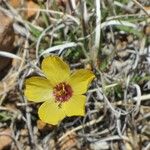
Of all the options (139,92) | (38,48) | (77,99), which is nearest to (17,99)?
(38,48)

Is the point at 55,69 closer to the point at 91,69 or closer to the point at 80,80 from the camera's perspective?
the point at 80,80

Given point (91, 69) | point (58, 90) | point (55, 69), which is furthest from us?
point (91, 69)

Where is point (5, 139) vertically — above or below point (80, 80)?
below

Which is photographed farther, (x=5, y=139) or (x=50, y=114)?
(x=5, y=139)

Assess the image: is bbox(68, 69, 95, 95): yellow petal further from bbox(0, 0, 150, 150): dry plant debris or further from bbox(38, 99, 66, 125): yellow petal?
bbox(0, 0, 150, 150): dry plant debris

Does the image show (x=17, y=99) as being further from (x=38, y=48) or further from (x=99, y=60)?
(x=99, y=60)

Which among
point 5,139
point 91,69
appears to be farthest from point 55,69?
point 5,139

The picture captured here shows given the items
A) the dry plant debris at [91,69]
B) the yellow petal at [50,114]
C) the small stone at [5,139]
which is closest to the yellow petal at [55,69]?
the yellow petal at [50,114]

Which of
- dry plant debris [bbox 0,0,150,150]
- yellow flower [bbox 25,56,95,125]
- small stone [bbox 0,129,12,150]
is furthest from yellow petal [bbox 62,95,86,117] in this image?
small stone [bbox 0,129,12,150]
